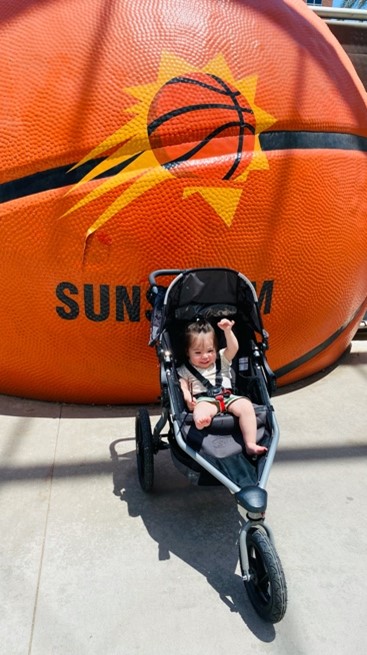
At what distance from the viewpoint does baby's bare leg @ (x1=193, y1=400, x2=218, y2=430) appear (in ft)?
7.60

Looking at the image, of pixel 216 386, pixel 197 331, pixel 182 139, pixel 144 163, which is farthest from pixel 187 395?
pixel 182 139

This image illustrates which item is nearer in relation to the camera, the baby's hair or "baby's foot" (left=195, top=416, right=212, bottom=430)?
"baby's foot" (left=195, top=416, right=212, bottom=430)

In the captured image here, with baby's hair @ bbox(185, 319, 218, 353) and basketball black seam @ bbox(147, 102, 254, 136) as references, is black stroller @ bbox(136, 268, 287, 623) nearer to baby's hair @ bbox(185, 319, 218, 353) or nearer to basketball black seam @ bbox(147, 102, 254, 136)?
baby's hair @ bbox(185, 319, 218, 353)

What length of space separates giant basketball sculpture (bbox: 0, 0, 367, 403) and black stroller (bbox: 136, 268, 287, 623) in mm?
318

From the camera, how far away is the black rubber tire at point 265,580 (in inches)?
72.1

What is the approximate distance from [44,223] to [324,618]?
90.1 inches

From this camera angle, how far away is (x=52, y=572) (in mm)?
2146

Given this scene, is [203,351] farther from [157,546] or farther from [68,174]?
[68,174]

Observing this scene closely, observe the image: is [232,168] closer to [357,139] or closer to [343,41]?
[357,139]

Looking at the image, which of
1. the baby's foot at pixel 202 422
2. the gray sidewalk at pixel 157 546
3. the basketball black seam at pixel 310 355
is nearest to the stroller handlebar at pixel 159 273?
the baby's foot at pixel 202 422

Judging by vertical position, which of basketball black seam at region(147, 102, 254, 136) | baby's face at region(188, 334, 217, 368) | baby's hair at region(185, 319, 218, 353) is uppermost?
basketball black seam at region(147, 102, 254, 136)

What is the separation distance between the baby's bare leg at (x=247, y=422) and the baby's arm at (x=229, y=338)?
30cm

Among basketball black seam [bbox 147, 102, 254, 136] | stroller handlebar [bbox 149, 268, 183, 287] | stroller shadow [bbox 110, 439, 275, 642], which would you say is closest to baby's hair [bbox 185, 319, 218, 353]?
stroller handlebar [bbox 149, 268, 183, 287]

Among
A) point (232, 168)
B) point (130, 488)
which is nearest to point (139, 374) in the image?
point (130, 488)
